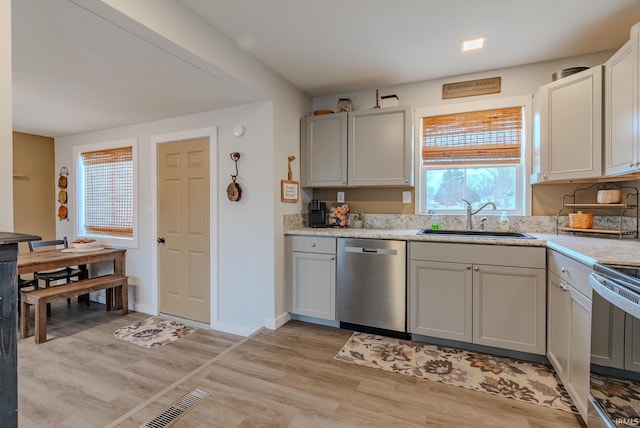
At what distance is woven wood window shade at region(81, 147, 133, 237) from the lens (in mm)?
3848

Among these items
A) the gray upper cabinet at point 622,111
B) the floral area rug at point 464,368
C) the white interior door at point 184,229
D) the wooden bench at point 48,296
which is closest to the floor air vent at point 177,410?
the floral area rug at point 464,368

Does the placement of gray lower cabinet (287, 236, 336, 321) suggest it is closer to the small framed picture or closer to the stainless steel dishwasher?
the stainless steel dishwasher

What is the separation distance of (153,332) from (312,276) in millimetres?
1732

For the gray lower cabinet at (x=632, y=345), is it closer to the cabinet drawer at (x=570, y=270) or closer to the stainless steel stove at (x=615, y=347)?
the stainless steel stove at (x=615, y=347)

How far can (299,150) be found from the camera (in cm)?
328

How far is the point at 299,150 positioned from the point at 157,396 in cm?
242

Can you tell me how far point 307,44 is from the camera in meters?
2.32

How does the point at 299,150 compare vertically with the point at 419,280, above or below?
above

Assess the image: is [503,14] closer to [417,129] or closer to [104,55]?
[417,129]

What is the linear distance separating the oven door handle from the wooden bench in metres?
4.15

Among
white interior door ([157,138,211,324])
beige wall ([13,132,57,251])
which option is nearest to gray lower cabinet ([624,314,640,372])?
white interior door ([157,138,211,324])

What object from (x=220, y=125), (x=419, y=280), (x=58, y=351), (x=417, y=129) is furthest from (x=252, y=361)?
(x=417, y=129)

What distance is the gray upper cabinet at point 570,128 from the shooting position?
6.98 feet

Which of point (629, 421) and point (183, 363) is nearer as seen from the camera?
point (629, 421)
